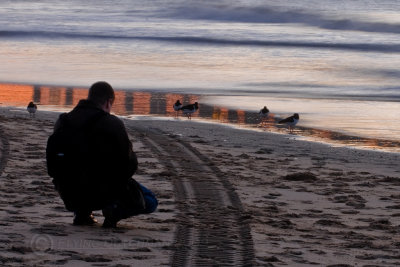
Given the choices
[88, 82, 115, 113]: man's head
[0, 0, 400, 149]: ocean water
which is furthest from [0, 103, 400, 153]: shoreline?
[88, 82, 115, 113]: man's head

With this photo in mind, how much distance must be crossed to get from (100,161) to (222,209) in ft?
6.53

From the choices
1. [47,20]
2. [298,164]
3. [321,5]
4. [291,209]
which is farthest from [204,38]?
[291,209]

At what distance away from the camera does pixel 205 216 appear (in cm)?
843

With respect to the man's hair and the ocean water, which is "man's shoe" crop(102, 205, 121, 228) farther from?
the ocean water

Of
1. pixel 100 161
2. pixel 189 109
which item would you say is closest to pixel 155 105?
pixel 189 109

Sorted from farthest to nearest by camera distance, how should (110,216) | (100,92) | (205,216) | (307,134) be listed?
1. (307,134)
2. (205,216)
3. (110,216)
4. (100,92)

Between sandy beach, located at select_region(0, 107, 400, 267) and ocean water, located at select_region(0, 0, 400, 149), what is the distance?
400cm

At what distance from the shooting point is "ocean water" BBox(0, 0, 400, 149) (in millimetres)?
21719

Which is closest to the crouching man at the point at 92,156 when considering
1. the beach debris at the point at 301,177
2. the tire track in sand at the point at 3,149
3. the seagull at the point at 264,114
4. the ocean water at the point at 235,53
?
the tire track in sand at the point at 3,149

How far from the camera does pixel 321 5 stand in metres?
61.8

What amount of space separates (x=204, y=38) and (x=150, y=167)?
30774mm

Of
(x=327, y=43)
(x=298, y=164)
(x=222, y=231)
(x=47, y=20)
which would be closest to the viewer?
(x=222, y=231)

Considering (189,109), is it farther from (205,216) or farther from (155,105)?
(205,216)

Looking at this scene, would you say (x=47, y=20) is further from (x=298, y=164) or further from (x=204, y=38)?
(x=298, y=164)
